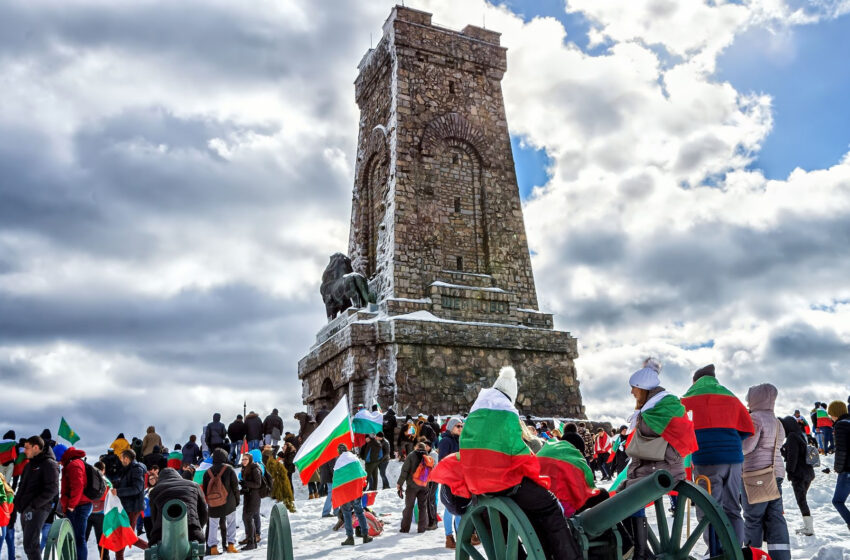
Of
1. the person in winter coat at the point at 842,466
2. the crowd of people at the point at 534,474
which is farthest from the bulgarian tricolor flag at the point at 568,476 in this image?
the person in winter coat at the point at 842,466

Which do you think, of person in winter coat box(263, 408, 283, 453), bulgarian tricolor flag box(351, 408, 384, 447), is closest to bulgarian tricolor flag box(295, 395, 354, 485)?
bulgarian tricolor flag box(351, 408, 384, 447)

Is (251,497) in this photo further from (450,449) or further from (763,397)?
(763,397)

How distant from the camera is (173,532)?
467cm

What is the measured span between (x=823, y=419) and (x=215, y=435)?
1465 cm

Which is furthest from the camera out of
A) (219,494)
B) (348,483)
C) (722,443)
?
(219,494)

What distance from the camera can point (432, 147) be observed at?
24625 mm

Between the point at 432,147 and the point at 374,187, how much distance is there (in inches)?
123

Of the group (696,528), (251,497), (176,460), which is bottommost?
(696,528)

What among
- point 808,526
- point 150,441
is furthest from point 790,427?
point 150,441

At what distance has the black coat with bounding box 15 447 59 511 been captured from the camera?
28.7 ft

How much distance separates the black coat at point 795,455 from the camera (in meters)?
9.12

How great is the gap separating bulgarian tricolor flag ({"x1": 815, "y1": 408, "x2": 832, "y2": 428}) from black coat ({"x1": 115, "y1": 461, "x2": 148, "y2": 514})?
1539cm

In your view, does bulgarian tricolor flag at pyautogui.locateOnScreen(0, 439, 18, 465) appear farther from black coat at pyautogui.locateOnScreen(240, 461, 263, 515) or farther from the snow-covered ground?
black coat at pyautogui.locateOnScreen(240, 461, 263, 515)

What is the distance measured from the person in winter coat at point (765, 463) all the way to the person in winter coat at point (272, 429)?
14296 mm
